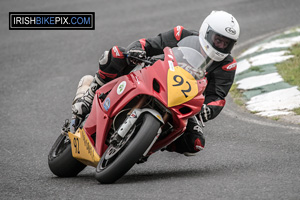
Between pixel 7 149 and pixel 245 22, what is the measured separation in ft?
28.7

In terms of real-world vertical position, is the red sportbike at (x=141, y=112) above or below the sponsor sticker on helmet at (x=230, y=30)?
below

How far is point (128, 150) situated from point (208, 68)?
1587 mm

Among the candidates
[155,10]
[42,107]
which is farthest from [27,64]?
[155,10]

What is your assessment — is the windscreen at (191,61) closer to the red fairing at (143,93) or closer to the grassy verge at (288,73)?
the red fairing at (143,93)

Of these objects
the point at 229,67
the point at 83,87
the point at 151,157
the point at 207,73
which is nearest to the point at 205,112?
the point at 207,73

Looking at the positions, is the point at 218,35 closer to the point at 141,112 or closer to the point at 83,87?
the point at 141,112

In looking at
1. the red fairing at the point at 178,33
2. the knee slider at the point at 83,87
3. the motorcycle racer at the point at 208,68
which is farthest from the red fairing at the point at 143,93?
the knee slider at the point at 83,87

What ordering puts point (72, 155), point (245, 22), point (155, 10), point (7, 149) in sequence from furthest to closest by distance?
point (155, 10)
point (245, 22)
point (7, 149)
point (72, 155)

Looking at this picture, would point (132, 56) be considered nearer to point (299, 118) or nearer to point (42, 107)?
point (299, 118)

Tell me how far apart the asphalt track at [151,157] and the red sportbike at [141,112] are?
0.88 ft

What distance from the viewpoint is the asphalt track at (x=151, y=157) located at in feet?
16.3

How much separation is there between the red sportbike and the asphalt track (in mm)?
269

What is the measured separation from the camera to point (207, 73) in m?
6.07

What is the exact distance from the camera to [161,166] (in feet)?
20.5
